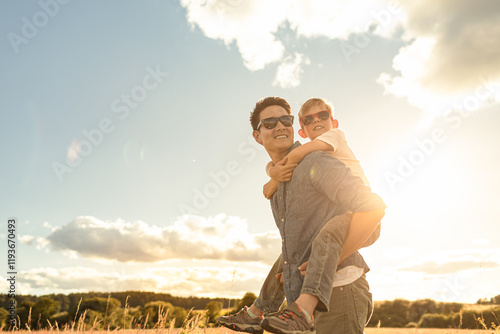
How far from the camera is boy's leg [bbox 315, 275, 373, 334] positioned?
2891 mm

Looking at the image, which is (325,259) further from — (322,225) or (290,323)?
(290,323)

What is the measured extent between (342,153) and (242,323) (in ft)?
6.19

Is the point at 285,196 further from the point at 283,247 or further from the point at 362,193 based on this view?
the point at 362,193

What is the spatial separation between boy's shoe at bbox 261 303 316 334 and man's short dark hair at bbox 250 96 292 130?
2169mm

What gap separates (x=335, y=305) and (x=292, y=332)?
0.59 m

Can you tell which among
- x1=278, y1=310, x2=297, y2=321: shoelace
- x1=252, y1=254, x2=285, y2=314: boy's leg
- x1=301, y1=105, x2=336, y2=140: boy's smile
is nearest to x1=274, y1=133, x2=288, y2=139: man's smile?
x1=252, y1=254, x2=285, y2=314: boy's leg

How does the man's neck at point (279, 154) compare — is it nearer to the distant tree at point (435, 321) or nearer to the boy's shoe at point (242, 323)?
the boy's shoe at point (242, 323)

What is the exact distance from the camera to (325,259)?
282 centimetres

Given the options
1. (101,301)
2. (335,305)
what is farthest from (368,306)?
(101,301)

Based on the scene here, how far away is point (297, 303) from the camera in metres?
2.73

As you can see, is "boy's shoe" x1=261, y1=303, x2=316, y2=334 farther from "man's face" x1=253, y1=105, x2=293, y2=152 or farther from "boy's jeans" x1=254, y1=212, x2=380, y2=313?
"man's face" x1=253, y1=105, x2=293, y2=152

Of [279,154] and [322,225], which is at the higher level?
[279,154]

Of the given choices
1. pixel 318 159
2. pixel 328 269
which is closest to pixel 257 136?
pixel 318 159

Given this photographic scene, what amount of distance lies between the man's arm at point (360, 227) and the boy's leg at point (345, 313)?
12.6 inches
